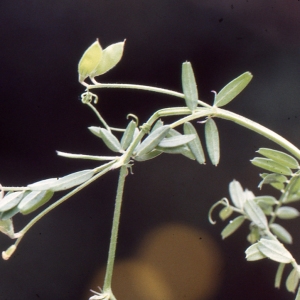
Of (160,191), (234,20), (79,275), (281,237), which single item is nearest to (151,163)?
(160,191)

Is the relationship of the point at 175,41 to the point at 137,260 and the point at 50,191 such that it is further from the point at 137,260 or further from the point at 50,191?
the point at 50,191

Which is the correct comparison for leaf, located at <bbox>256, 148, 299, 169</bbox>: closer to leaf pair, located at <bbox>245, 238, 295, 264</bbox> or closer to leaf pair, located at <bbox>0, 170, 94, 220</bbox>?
leaf pair, located at <bbox>245, 238, 295, 264</bbox>

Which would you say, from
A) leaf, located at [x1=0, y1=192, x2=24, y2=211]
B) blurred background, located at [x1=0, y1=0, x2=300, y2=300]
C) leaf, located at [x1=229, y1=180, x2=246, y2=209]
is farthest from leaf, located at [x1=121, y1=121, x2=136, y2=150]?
blurred background, located at [x1=0, y1=0, x2=300, y2=300]

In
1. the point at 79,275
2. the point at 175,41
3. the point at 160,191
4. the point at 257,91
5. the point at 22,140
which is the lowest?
the point at 79,275

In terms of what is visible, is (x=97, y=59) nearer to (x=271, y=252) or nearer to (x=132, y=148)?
(x=132, y=148)

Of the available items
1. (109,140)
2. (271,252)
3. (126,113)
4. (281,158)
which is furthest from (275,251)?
(126,113)
